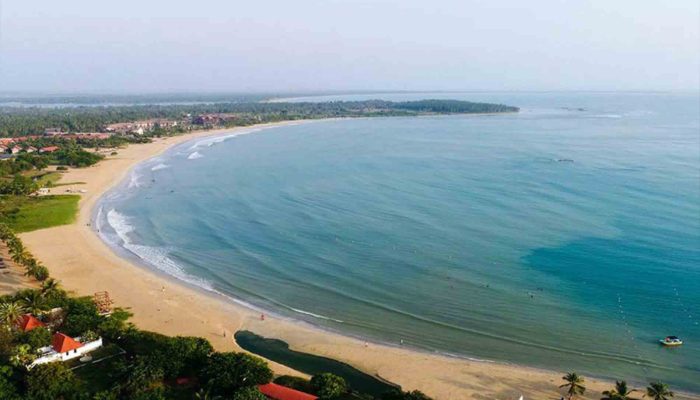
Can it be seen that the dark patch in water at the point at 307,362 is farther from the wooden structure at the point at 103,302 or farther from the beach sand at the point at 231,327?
the wooden structure at the point at 103,302

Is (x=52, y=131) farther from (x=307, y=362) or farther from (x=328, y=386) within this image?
(x=328, y=386)

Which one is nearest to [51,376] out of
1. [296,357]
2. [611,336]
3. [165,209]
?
[296,357]

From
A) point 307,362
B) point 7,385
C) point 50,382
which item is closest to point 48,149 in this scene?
point 7,385

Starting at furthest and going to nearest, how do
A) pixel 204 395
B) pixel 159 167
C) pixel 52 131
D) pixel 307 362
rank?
pixel 52 131
pixel 159 167
pixel 307 362
pixel 204 395

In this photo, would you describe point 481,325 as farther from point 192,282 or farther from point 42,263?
point 42,263

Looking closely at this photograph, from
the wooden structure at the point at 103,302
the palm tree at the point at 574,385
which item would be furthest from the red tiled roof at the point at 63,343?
the palm tree at the point at 574,385

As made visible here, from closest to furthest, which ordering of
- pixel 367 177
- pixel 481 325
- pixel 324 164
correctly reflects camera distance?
pixel 481 325 < pixel 367 177 < pixel 324 164
